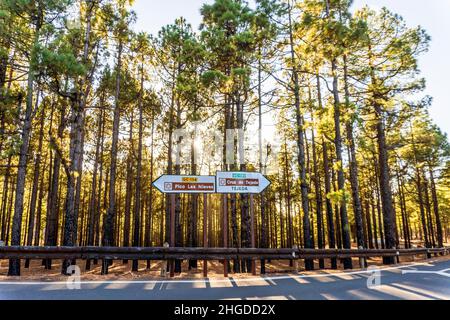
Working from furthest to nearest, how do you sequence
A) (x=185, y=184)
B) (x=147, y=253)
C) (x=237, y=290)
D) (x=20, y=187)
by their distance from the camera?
(x=20, y=187) < (x=185, y=184) < (x=147, y=253) < (x=237, y=290)

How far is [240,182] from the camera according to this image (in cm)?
931

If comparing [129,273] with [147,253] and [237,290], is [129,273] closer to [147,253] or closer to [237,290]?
[147,253]

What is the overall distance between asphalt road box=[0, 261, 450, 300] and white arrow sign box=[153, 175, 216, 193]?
297 centimetres

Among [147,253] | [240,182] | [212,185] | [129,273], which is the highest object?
[240,182]

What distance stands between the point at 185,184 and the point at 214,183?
0.98 metres

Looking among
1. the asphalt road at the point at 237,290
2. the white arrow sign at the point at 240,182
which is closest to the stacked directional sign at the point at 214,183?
the white arrow sign at the point at 240,182

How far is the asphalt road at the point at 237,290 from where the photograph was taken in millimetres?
5109

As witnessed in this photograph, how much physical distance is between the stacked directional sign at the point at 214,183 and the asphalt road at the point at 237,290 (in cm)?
301

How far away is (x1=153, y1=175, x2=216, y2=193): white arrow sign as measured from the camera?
28.8 ft

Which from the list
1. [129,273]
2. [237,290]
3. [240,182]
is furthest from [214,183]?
[129,273]

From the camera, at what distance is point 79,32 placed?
38.0 ft

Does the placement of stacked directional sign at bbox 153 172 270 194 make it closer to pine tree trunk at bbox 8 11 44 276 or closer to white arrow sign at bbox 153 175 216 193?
white arrow sign at bbox 153 175 216 193

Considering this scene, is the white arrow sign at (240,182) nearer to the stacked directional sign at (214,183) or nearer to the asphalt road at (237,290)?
the stacked directional sign at (214,183)
